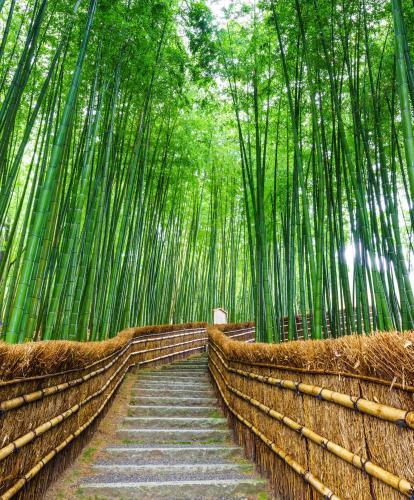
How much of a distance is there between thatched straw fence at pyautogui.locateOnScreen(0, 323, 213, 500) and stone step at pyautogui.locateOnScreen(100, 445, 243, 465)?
27 centimetres

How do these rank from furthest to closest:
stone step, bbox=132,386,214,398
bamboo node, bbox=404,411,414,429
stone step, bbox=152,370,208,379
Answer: stone step, bbox=152,370,208,379
stone step, bbox=132,386,214,398
bamboo node, bbox=404,411,414,429

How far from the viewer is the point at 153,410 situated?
3363 mm

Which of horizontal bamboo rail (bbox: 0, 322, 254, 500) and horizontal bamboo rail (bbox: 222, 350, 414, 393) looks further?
horizontal bamboo rail (bbox: 0, 322, 254, 500)

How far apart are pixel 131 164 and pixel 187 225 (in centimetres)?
483

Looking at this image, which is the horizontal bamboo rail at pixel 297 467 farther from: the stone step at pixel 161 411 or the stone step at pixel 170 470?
the stone step at pixel 161 411

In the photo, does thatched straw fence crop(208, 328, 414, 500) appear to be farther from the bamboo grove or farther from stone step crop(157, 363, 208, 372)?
stone step crop(157, 363, 208, 372)

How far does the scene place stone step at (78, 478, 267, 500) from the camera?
191 cm

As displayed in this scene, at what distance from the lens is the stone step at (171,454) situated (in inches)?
94.0

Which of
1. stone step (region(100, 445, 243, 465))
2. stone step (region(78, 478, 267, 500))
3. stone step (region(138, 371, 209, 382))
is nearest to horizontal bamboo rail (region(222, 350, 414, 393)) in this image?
stone step (region(78, 478, 267, 500))

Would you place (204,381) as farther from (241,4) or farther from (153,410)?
(241,4)

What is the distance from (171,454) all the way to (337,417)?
1.56 metres

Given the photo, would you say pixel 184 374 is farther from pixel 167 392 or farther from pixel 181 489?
pixel 181 489

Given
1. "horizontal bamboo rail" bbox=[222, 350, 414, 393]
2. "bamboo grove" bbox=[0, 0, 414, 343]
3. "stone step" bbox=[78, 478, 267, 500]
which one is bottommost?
"stone step" bbox=[78, 478, 267, 500]

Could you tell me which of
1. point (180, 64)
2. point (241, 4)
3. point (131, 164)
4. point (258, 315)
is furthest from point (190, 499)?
point (241, 4)
